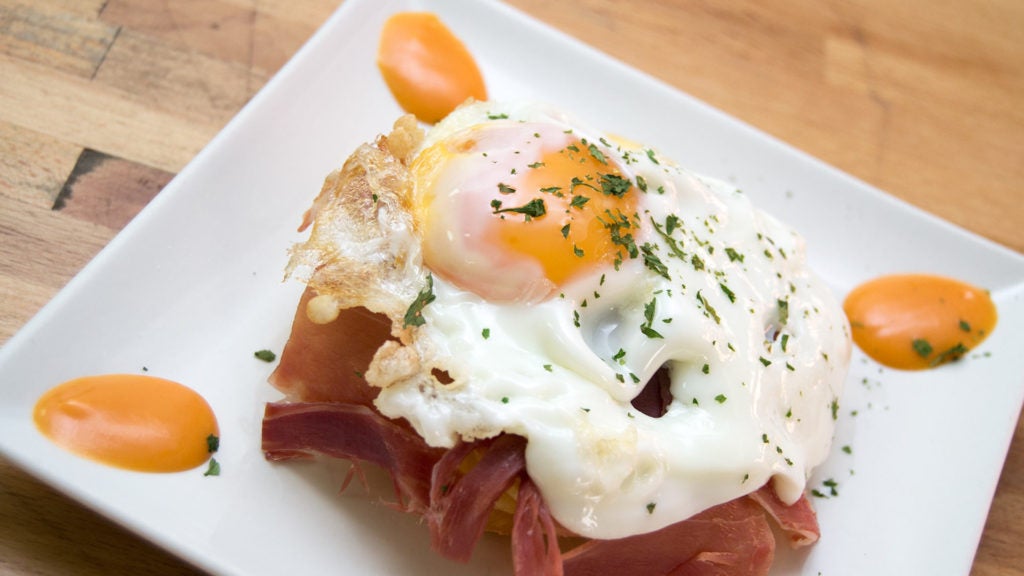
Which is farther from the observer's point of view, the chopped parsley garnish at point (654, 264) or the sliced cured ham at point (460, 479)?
the chopped parsley garnish at point (654, 264)

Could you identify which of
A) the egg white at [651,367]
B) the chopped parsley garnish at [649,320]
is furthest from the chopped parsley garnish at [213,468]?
the chopped parsley garnish at [649,320]

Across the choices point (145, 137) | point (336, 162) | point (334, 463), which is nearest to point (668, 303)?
point (334, 463)

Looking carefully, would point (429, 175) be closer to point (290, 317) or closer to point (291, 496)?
point (290, 317)

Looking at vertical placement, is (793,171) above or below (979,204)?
above

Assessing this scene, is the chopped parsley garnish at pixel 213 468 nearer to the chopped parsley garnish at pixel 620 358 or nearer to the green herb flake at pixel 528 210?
the green herb flake at pixel 528 210

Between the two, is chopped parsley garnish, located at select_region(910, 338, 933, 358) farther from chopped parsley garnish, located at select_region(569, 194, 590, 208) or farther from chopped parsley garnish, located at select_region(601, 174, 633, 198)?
chopped parsley garnish, located at select_region(569, 194, 590, 208)

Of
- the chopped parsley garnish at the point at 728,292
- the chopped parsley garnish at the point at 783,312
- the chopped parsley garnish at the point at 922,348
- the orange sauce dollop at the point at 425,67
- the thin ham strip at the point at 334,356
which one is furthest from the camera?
the orange sauce dollop at the point at 425,67

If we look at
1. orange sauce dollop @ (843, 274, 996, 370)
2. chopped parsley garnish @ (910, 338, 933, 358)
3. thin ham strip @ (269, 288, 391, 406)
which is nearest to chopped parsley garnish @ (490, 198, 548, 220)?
thin ham strip @ (269, 288, 391, 406)
